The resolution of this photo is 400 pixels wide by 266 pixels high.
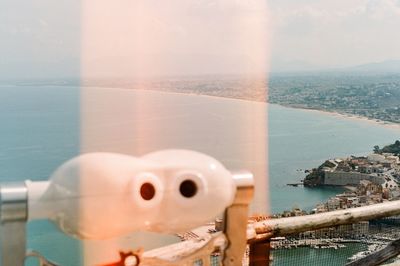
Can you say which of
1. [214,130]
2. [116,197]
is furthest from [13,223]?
[214,130]

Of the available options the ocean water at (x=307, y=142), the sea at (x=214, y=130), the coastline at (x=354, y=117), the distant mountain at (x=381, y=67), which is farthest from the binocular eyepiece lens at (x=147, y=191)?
the distant mountain at (x=381, y=67)

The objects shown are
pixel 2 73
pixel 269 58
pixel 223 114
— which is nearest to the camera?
pixel 269 58

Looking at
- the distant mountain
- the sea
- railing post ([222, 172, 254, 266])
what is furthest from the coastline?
railing post ([222, 172, 254, 266])

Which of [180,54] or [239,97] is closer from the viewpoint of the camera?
[180,54]

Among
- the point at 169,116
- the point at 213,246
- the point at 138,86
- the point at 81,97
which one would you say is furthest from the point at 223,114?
the point at 213,246

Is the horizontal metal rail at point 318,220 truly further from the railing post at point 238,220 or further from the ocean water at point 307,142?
the ocean water at point 307,142

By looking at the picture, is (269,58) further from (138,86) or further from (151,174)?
(151,174)
